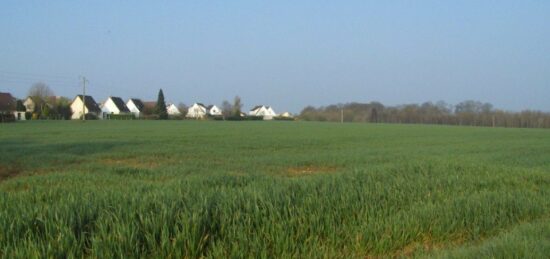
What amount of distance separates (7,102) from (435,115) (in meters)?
99.5

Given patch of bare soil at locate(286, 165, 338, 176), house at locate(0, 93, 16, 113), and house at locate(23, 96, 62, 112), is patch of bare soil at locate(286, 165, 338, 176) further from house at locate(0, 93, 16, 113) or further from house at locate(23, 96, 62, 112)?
house at locate(23, 96, 62, 112)

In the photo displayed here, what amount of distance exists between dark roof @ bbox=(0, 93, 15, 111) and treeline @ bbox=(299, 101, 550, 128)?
79315mm

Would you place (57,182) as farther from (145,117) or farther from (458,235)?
(145,117)

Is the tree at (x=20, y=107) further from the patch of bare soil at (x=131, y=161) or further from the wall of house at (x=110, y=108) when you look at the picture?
the patch of bare soil at (x=131, y=161)

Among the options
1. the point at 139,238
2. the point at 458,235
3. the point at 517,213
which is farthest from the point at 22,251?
the point at 517,213

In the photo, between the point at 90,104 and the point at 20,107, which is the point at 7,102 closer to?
the point at 20,107

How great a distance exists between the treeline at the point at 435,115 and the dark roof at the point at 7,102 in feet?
260

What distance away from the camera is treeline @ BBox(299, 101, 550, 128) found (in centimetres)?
11338

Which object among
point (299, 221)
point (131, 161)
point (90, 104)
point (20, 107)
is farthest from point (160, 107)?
point (299, 221)

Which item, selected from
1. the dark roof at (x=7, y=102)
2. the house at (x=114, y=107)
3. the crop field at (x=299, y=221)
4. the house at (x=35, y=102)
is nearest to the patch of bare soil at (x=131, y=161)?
the crop field at (x=299, y=221)

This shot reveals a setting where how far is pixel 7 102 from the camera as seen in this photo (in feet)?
323

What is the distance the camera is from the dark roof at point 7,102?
94.7 metres

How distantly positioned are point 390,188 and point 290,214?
8.72 feet

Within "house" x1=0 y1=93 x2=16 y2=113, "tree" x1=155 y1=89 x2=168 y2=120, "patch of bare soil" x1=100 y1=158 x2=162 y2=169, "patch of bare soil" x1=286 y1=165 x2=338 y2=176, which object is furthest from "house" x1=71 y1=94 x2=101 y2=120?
"patch of bare soil" x1=286 y1=165 x2=338 y2=176
